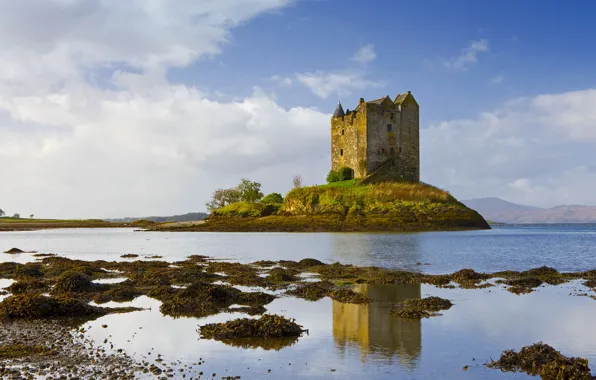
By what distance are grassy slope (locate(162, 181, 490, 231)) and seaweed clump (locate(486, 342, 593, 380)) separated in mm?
49199

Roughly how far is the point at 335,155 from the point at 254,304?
6488 cm

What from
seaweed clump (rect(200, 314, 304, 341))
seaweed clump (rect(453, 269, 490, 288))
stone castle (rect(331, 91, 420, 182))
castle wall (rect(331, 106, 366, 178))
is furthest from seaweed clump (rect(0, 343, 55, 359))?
castle wall (rect(331, 106, 366, 178))

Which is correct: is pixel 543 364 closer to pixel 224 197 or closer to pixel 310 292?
pixel 310 292

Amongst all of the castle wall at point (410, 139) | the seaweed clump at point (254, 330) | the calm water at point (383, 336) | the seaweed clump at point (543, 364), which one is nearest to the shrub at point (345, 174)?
the castle wall at point (410, 139)

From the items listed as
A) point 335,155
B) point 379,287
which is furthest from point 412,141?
point 379,287

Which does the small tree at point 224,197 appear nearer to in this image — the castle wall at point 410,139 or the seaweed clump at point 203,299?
the castle wall at point 410,139

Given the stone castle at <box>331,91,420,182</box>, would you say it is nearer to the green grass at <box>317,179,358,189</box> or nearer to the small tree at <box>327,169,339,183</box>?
the green grass at <box>317,179,358,189</box>

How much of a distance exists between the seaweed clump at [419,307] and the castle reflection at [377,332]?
0.27 metres

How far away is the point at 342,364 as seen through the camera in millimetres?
8086

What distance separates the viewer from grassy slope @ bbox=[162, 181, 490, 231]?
5978 centimetres

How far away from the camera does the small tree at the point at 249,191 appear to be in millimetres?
96688

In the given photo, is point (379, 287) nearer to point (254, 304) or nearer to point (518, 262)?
point (254, 304)

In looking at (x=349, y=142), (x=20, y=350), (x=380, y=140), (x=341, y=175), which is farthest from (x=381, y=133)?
(x=20, y=350)

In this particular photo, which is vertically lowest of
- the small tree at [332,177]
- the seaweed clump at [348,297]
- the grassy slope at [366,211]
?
the seaweed clump at [348,297]
